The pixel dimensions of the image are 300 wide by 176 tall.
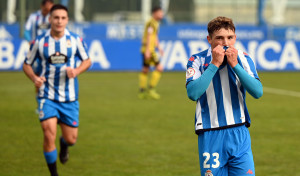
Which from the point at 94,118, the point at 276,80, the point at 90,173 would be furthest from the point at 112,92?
the point at 90,173

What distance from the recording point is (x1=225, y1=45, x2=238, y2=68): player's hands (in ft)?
15.0

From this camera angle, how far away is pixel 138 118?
12.6m

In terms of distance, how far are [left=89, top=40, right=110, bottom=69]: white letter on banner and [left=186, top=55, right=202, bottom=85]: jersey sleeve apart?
1929 cm

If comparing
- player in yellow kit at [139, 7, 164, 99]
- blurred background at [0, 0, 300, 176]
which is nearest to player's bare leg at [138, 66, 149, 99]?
player in yellow kit at [139, 7, 164, 99]

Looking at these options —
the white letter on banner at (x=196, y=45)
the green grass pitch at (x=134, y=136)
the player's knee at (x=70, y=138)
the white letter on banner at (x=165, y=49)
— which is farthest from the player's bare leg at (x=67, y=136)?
the white letter on banner at (x=196, y=45)

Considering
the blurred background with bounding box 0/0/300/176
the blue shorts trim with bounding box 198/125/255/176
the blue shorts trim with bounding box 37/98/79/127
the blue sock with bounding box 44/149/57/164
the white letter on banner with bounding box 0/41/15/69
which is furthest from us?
the white letter on banner with bounding box 0/41/15/69

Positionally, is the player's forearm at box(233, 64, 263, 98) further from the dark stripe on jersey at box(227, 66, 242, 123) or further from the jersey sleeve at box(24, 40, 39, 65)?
the jersey sleeve at box(24, 40, 39, 65)

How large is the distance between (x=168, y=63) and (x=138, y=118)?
12237 mm

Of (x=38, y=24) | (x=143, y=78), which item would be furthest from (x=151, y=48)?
(x=38, y=24)

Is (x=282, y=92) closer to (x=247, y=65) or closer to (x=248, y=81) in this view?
(x=247, y=65)

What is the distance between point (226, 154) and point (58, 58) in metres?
3.38

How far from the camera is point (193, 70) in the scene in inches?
193

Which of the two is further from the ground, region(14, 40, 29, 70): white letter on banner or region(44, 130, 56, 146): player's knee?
region(44, 130, 56, 146): player's knee

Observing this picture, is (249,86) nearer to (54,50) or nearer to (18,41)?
(54,50)
